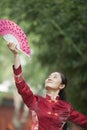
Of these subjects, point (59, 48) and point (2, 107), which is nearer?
point (59, 48)

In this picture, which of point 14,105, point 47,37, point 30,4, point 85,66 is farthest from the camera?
point 14,105

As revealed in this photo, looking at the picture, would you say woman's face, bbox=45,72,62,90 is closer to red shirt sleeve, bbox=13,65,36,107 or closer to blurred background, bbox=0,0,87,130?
red shirt sleeve, bbox=13,65,36,107

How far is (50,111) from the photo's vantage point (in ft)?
18.4

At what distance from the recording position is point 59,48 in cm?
1267

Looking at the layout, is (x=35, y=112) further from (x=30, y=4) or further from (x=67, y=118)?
(x=30, y=4)

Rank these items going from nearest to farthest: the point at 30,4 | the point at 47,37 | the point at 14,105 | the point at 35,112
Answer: the point at 35,112 < the point at 30,4 < the point at 47,37 < the point at 14,105

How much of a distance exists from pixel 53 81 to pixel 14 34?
59 centimetres

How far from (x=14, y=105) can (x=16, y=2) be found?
15793 millimetres

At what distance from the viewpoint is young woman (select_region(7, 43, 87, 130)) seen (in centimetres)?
543

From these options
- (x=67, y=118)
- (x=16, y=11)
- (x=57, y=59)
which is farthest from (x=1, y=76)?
(x=67, y=118)

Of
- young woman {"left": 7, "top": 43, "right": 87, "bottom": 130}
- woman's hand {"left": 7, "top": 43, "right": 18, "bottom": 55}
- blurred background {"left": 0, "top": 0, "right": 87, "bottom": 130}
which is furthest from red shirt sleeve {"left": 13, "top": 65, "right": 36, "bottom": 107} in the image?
blurred background {"left": 0, "top": 0, "right": 87, "bottom": 130}

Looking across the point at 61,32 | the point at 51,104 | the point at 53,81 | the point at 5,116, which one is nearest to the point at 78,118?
the point at 51,104

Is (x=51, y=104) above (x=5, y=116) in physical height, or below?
above

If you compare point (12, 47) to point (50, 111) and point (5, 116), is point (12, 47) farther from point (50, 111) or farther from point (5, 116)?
point (5, 116)
